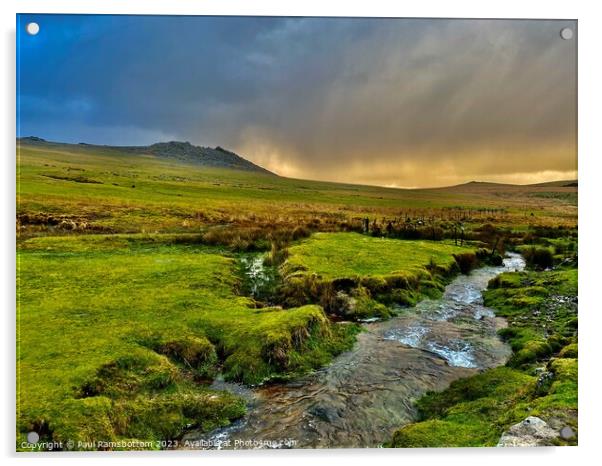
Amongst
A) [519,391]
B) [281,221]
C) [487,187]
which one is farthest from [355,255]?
[519,391]

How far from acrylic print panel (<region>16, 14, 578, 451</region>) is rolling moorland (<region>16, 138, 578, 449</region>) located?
1.5 inches

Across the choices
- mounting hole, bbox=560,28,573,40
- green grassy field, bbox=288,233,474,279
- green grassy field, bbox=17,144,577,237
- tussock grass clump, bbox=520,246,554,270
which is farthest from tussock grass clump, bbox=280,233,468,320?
mounting hole, bbox=560,28,573,40

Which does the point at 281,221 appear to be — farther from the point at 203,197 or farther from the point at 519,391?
the point at 519,391

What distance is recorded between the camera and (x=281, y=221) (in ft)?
26.9

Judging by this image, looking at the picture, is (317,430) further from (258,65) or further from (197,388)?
(258,65)

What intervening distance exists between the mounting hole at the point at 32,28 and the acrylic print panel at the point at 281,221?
0.13 feet

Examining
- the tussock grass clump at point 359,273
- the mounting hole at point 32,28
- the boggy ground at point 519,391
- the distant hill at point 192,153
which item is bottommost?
A: the boggy ground at point 519,391

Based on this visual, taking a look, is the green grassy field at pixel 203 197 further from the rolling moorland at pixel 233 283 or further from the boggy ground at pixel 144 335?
the boggy ground at pixel 144 335

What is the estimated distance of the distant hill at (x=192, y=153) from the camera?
7.05 meters

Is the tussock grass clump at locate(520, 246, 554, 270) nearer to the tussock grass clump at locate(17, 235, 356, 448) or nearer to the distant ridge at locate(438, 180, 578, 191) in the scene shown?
the distant ridge at locate(438, 180, 578, 191)

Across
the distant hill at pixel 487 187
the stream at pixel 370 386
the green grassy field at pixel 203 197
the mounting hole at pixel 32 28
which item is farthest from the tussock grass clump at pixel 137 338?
the distant hill at pixel 487 187

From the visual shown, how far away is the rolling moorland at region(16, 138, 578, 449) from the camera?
5.51 metres

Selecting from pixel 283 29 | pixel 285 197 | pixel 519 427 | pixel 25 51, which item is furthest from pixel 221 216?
pixel 519 427

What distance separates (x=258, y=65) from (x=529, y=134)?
5.23 metres
